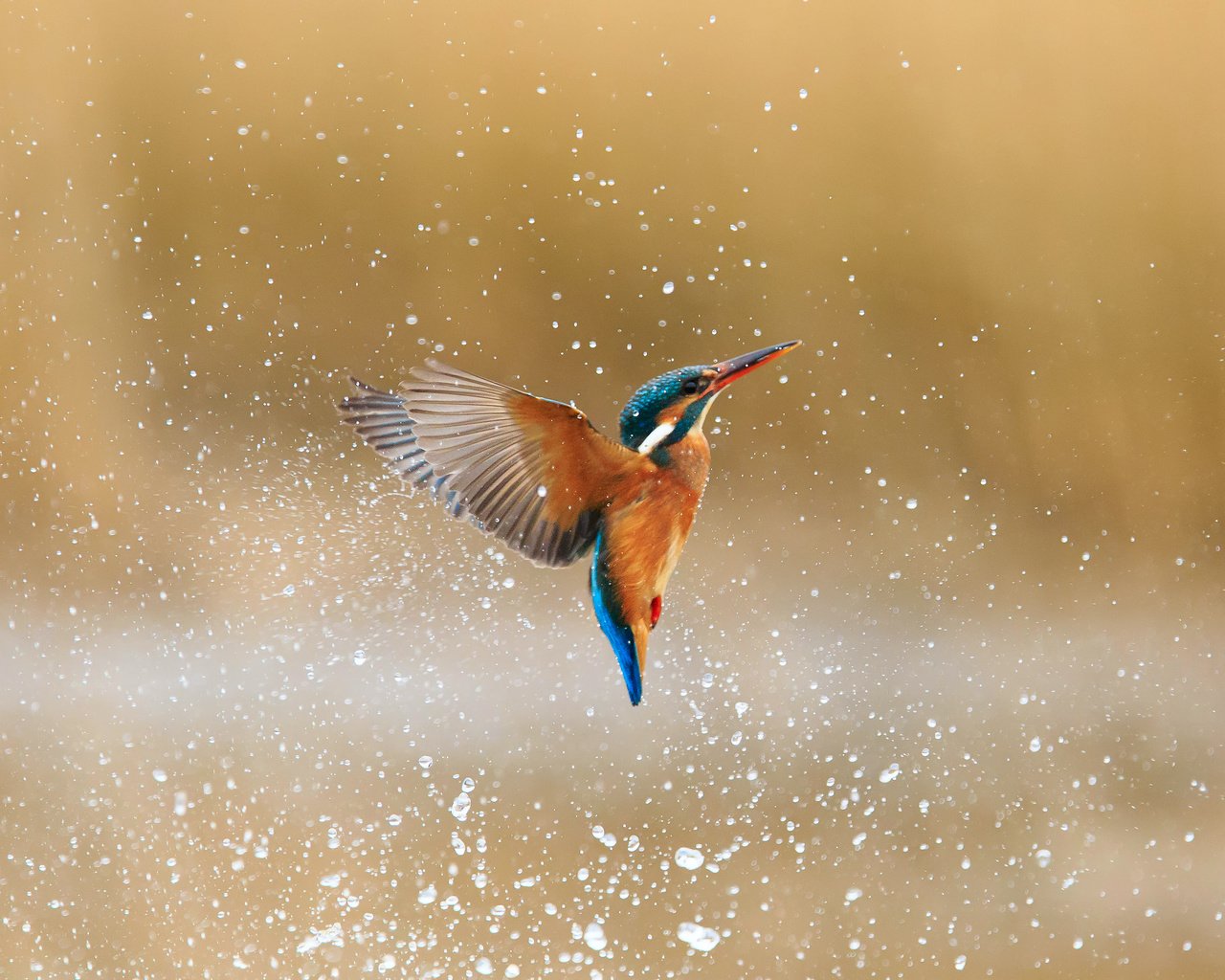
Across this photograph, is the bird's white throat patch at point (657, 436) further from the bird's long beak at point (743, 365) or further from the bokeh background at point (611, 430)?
the bokeh background at point (611, 430)

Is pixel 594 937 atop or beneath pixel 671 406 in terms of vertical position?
beneath

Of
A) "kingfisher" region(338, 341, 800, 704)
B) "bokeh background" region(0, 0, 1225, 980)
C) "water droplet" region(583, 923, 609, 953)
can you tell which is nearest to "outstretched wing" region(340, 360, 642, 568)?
"kingfisher" region(338, 341, 800, 704)

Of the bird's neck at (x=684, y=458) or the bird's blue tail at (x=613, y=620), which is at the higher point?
the bird's neck at (x=684, y=458)

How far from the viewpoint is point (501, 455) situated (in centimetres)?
68

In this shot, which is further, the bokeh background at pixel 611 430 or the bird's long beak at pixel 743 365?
the bokeh background at pixel 611 430

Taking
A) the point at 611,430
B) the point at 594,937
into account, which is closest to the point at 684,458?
the point at 611,430

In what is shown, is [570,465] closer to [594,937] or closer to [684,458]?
[684,458]

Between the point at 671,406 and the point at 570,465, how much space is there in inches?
2.4

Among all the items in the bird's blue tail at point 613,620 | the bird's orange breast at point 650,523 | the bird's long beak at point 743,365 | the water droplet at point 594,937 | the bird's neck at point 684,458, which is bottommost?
the water droplet at point 594,937

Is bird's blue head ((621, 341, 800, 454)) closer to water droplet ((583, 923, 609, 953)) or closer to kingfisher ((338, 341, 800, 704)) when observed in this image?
kingfisher ((338, 341, 800, 704))

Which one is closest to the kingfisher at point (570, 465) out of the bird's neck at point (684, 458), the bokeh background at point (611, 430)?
the bird's neck at point (684, 458)

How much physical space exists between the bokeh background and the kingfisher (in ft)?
1.13

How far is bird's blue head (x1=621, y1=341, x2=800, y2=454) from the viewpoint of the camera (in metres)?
0.68

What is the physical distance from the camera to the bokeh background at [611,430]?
1019mm
